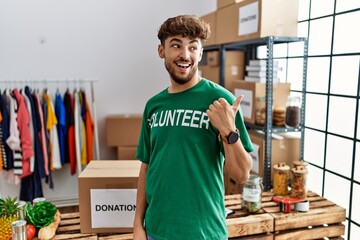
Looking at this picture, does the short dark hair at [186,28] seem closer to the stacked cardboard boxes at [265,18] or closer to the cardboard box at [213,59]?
the stacked cardboard boxes at [265,18]

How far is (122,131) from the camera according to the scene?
12.1 ft

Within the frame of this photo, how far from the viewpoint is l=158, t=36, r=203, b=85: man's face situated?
1173 millimetres

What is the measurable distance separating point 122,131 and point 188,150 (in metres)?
2.63

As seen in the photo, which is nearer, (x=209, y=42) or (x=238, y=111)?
(x=238, y=111)

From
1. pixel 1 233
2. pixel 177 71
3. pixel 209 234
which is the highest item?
pixel 177 71

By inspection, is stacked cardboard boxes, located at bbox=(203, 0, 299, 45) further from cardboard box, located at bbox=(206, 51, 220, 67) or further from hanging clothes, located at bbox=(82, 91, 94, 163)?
hanging clothes, located at bbox=(82, 91, 94, 163)

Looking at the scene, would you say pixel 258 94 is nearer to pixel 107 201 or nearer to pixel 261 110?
pixel 261 110

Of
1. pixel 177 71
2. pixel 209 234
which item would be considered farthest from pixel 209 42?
pixel 209 234

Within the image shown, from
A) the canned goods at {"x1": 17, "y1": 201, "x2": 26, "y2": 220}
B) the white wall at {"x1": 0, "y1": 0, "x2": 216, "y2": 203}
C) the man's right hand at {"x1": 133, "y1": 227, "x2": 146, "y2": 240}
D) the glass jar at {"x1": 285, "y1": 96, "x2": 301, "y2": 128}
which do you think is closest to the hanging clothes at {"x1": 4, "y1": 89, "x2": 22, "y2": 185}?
the white wall at {"x1": 0, "y1": 0, "x2": 216, "y2": 203}

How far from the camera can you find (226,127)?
1.07 metres

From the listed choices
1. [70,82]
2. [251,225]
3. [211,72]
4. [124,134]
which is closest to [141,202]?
[251,225]

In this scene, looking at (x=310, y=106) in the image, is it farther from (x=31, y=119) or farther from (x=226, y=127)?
(x=31, y=119)

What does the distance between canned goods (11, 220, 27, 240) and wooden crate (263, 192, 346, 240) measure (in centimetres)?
123

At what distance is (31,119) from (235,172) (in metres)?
2.75
